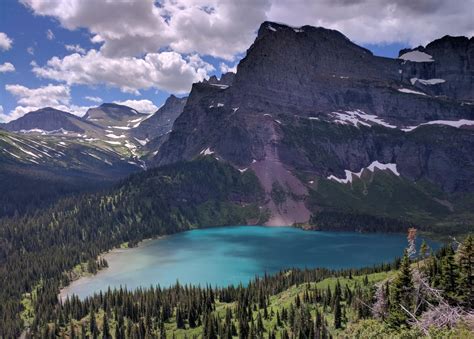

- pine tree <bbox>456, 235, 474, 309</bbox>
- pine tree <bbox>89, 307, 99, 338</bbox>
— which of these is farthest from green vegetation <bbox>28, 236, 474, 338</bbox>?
pine tree <bbox>456, 235, 474, 309</bbox>

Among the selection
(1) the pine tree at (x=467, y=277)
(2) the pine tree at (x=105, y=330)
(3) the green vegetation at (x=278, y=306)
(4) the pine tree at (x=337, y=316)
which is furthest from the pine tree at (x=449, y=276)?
(2) the pine tree at (x=105, y=330)

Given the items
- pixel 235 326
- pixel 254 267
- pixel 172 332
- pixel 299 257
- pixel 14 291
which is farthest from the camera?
pixel 299 257

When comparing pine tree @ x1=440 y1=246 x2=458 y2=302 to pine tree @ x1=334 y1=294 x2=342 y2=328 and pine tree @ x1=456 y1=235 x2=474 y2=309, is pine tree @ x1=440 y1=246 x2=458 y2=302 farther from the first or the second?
pine tree @ x1=334 y1=294 x2=342 y2=328

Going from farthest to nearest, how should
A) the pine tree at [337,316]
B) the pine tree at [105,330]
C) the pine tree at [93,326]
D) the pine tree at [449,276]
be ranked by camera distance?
1. the pine tree at [93,326]
2. the pine tree at [105,330]
3. the pine tree at [337,316]
4. the pine tree at [449,276]

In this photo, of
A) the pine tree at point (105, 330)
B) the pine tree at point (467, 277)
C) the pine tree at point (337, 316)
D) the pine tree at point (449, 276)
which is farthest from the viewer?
the pine tree at point (105, 330)

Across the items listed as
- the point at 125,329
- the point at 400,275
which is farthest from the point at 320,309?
the point at 125,329

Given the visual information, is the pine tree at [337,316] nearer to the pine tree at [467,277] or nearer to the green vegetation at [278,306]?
the green vegetation at [278,306]

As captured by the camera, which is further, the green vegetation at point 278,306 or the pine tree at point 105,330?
the pine tree at point 105,330

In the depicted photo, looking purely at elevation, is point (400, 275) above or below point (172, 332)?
above

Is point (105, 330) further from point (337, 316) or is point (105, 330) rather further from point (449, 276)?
point (449, 276)

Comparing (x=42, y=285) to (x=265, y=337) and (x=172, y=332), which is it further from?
(x=265, y=337)

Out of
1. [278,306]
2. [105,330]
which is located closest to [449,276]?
[278,306]

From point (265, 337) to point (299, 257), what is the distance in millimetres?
108971

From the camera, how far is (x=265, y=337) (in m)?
88.6
